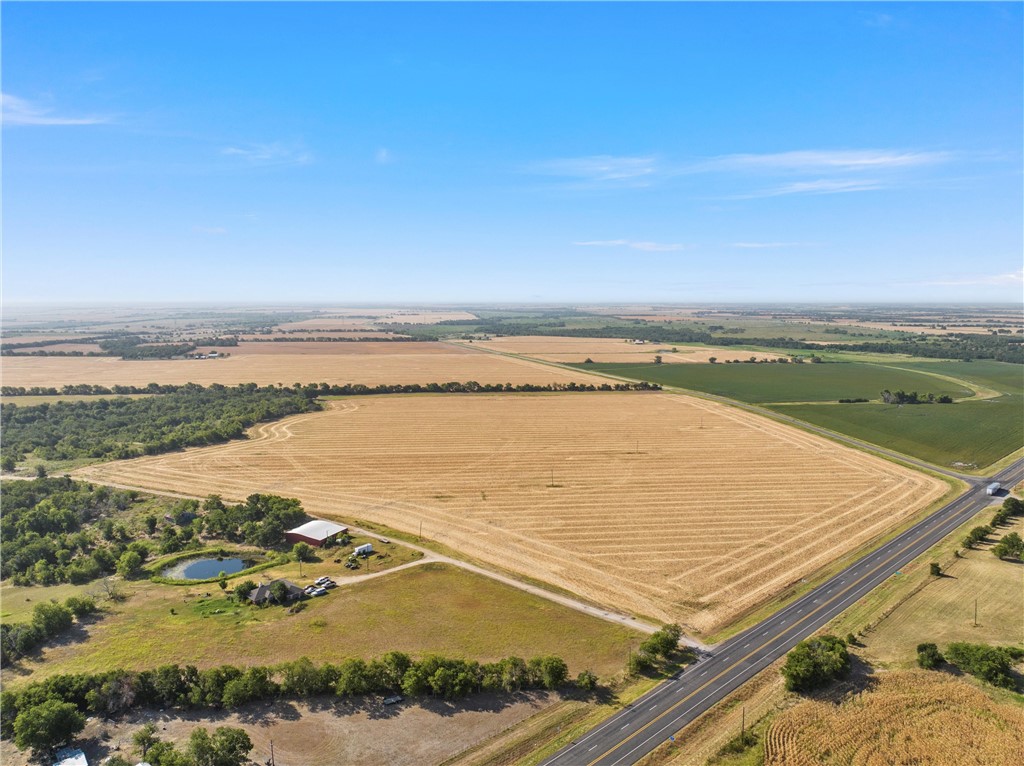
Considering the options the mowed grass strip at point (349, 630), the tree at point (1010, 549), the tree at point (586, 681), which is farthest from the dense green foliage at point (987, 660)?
the tree at point (586, 681)

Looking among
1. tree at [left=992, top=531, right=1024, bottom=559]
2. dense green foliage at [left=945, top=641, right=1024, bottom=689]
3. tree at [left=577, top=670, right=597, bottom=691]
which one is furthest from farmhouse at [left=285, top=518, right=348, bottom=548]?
tree at [left=992, top=531, right=1024, bottom=559]

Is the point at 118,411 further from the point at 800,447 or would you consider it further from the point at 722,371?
the point at 722,371

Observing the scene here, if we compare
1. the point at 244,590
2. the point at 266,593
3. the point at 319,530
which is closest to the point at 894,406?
the point at 319,530

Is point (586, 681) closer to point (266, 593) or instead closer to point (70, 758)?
point (266, 593)

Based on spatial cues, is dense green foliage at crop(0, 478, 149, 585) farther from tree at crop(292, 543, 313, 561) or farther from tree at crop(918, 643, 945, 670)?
tree at crop(918, 643, 945, 670)

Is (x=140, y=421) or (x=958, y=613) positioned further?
(x=140, y=421)
